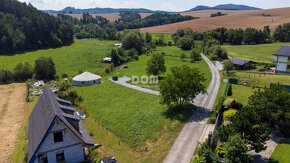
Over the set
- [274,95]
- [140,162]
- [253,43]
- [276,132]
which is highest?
[253,43]

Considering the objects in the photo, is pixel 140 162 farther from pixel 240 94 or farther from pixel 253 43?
pixel 253 43

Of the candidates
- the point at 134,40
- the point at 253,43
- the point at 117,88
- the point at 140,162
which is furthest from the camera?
the point at 253,43

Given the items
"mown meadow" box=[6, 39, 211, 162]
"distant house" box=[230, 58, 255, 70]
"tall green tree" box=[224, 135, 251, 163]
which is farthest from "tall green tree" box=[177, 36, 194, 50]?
"tall green tree" box=[224, 135, 251, 163]

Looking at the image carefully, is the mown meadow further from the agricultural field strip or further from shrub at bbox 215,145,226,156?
shrub at bbox 215,145,226,156

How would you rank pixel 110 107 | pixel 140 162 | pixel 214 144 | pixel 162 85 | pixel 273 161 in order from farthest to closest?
pixel 110 107
pixel 162 85
pixel 214 144
pixel 140 162
pixel 273 161

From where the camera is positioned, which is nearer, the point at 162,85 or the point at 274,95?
the point at 274,95

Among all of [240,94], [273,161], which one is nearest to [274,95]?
[273,161]

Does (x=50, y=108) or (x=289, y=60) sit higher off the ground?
(x=289, y=60)
